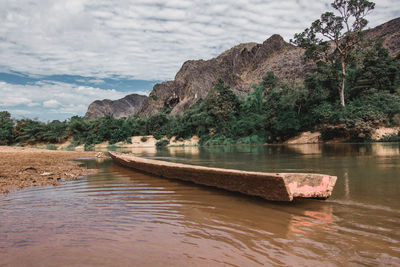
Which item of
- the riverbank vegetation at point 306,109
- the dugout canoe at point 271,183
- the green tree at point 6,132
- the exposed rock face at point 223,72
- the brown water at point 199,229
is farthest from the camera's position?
the exposed rock face at point 223,72

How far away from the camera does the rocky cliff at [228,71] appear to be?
6246cm

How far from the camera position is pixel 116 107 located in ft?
378

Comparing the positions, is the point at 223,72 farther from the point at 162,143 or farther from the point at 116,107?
the point at 116,107

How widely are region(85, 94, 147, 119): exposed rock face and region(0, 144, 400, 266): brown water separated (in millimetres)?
97452

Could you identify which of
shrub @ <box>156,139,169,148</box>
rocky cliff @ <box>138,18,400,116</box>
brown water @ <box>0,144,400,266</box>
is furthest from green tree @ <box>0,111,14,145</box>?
brown water @ <box>0,144,400,266</box>

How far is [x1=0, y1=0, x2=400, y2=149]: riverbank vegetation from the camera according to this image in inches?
859

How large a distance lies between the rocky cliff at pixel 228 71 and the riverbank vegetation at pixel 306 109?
26233 mm

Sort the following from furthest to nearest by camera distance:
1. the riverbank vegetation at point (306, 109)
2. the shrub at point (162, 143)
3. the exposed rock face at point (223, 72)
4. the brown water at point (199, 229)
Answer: the exposed rock face at point (223, 72) < the shrub at point (162, 143) < the riverbank vegetation at point (306, 109) < the brown water at point (199, 229)

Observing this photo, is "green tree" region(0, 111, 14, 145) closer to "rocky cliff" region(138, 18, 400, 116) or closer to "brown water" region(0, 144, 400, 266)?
"rocky cliff" region(138, 18, 400, 116)

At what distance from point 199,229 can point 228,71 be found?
7368cm

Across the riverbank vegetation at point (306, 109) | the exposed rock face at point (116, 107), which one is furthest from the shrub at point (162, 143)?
the exposed rock face at point (116, 107)

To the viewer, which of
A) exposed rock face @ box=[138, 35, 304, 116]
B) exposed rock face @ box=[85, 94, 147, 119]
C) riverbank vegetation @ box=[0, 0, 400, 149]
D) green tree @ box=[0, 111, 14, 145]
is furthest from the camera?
exposed rock face @ box=[85, 94, 147, 119]

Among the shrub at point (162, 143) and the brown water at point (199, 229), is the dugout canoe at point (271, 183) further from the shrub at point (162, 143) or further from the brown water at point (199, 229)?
the shrub at point (162, 143)

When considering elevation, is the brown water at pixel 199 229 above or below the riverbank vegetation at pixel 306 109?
below
